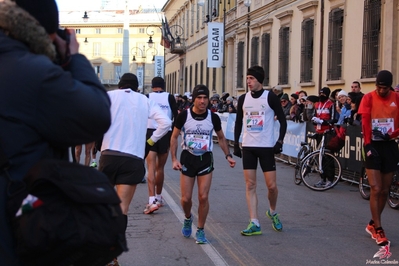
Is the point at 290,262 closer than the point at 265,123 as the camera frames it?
Yes

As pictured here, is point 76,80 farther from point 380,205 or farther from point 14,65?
point 380,205

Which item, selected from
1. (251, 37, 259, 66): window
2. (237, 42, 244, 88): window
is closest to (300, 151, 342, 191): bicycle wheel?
(251, 37, 259, 66): window

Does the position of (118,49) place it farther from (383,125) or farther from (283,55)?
(383,125)

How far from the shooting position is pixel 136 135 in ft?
19.8

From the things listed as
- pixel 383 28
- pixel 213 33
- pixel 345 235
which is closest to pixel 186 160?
pixel 345 235

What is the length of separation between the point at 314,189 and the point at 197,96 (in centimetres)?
540

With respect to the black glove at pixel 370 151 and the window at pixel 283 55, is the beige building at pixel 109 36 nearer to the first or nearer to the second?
the window at pixel 283 55

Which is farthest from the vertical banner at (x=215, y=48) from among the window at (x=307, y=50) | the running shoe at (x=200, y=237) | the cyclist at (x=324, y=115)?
the running shoe at (x=200, y=237)

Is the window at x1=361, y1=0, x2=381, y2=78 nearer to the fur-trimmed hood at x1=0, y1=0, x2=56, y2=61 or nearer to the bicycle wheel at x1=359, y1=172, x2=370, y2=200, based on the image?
the bicycle wheel at x1=359, y1=172, x2=370, y2=200

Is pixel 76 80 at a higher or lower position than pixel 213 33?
lower

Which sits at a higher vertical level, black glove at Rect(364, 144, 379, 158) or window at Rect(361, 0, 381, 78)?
window at Rect(361, 0, 381, 78)

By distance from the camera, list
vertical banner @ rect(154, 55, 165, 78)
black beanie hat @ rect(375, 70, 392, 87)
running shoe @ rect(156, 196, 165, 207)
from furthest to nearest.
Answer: vertical banner @ rect(154, 55, 165, 78) → running shoe @ rect(156, 196, 165, 207) → black beanie hat @ rect(375, 70, 392, 87)

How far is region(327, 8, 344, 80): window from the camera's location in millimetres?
20906

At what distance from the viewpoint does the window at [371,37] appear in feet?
59.4
